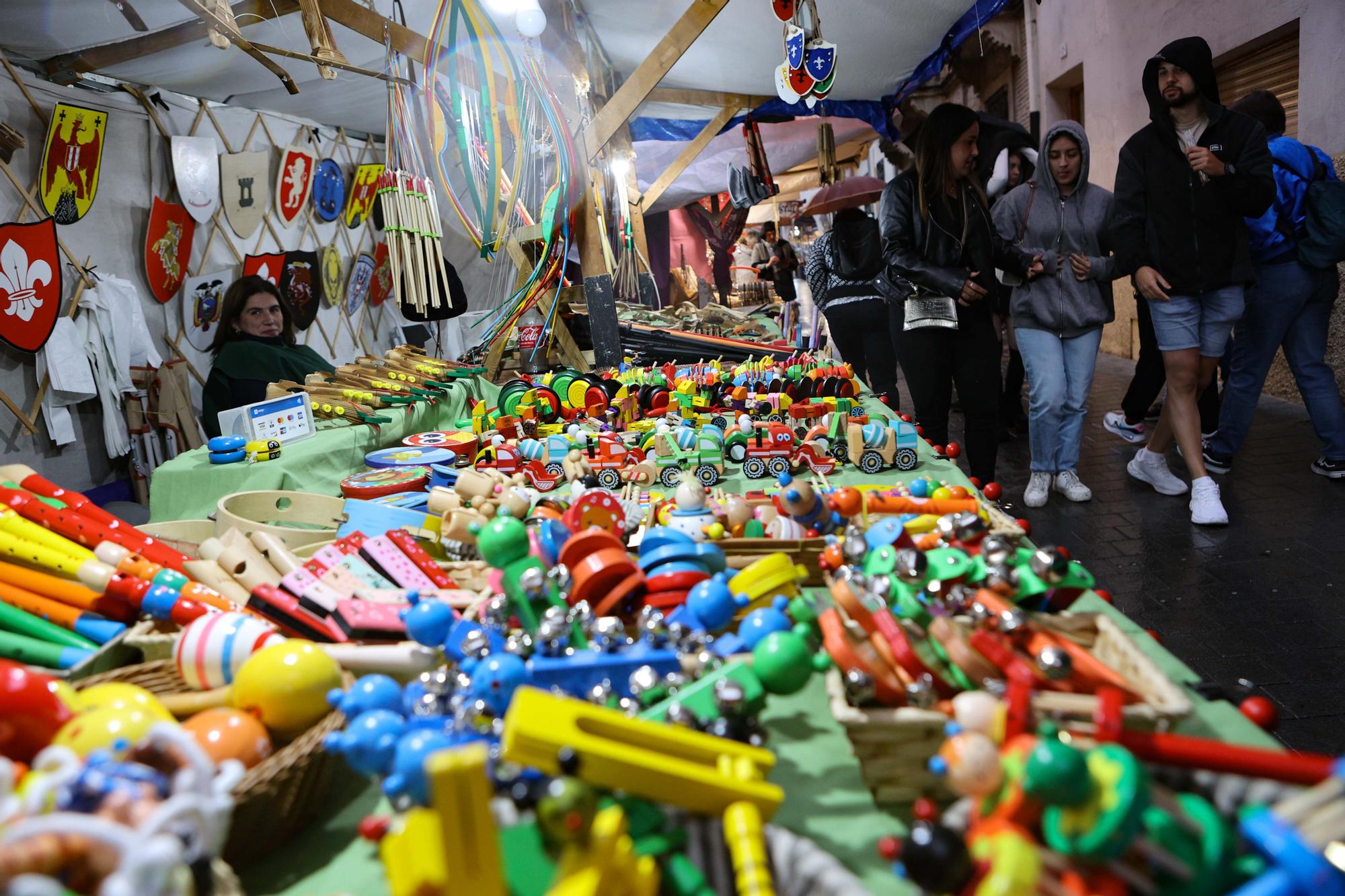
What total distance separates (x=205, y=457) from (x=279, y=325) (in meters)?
→ 1.49

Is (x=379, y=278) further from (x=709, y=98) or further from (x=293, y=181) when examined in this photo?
(x=709, y=98)

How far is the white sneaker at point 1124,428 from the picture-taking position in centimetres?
418

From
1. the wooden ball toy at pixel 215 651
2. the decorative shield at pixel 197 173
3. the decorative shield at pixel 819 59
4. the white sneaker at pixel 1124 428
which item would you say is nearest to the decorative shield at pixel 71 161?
the decorative shield at pixel 197 173

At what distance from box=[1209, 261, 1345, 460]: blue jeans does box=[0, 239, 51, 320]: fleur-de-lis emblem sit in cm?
540

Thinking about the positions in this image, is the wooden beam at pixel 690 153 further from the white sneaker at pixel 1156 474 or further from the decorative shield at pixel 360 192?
the white sneaker at pixel 1156 474

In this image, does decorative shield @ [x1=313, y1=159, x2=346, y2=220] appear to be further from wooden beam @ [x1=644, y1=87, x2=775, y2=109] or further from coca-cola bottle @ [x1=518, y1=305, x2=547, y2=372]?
coca-cola bottle @ [x1=518, y1=305, x2=547, y2=372]

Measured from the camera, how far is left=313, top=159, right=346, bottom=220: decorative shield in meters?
6.16

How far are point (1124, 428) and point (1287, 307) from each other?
1.15 meters

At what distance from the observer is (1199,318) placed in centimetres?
290

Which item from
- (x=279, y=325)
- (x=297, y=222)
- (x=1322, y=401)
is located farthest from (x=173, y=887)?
(x=297, y=222)

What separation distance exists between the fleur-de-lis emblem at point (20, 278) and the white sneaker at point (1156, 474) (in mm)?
5200

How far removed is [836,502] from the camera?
1381 millimetres

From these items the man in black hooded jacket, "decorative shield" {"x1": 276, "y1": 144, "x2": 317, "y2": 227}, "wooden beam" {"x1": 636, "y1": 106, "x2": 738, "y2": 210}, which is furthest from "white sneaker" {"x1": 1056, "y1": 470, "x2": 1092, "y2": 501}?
"decorative shield" {"x1": 276, "y1": 144, "x2": 317, "y2": 227}

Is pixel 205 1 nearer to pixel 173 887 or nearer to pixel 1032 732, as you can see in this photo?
pixel 173 887
